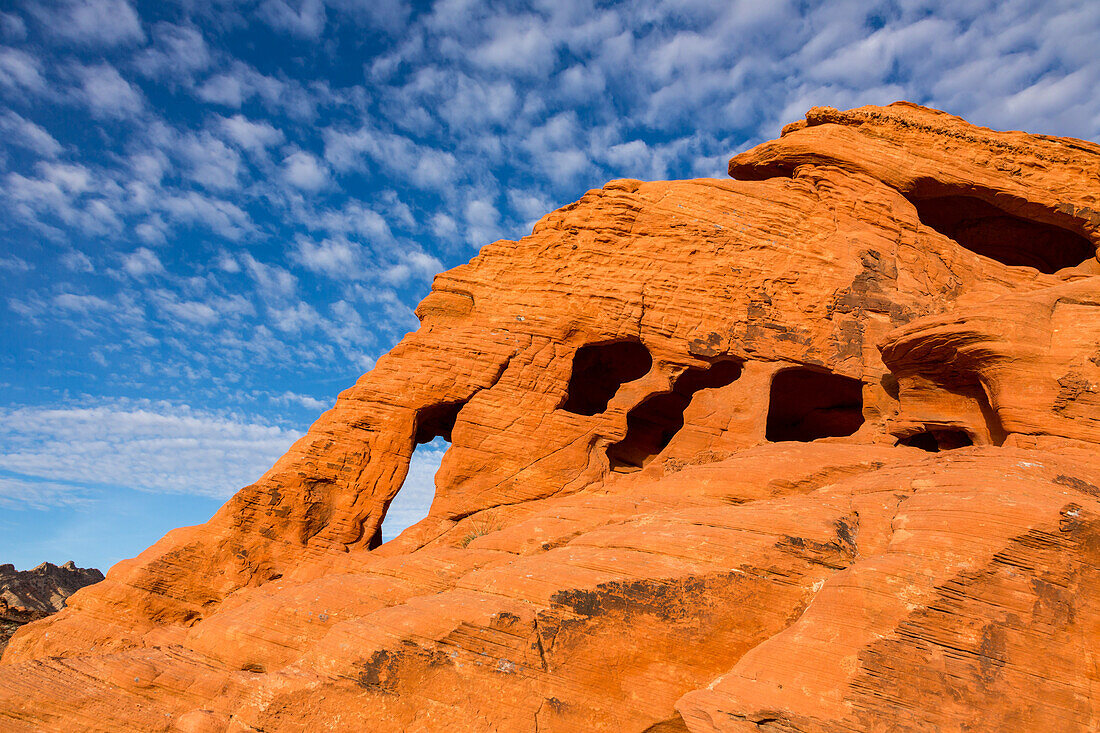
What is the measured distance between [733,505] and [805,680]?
4.08 meters

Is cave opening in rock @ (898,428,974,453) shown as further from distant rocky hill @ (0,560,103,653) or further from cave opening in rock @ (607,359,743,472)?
distant rocky hill @ (0,560,103,653)

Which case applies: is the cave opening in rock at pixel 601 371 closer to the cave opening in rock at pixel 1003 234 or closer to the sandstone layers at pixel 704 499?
the sandstone layers at pixel 704 499

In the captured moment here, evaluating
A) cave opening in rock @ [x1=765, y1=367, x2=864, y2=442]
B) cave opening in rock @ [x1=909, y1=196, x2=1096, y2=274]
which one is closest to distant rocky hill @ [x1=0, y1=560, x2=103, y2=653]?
cave opening in rock @ [x1=765, y1=367, x2=864, y2=442]

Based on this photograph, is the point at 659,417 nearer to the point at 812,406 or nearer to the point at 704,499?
the point at 812,406

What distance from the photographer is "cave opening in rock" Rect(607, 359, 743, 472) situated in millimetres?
17266

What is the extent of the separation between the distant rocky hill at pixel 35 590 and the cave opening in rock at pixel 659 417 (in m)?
13.8

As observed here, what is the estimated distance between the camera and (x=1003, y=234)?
20.5m

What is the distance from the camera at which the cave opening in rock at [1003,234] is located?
787 inches

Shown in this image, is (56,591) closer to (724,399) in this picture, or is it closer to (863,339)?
(724,399)

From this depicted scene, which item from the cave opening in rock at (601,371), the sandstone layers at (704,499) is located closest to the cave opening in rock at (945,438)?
the sandstone layers at (704,499)

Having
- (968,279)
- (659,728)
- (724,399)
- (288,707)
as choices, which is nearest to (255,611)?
(288,707)

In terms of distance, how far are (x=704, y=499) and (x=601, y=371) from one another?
756cm

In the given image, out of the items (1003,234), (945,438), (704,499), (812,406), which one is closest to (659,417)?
(812,406)

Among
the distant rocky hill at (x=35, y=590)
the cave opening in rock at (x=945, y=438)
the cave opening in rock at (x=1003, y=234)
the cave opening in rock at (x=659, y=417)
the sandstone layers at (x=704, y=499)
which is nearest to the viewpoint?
the sandstone layers at (x=704, y=499)
